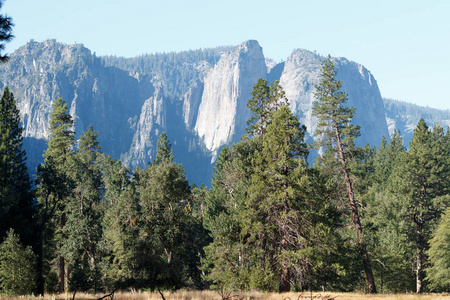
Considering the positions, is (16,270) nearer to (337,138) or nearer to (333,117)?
(337,138)

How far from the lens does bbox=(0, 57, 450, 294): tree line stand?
2509 centimetres

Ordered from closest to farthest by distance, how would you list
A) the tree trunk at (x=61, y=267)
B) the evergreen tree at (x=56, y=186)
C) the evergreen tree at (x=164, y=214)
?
1. the evergreen tree at (x=56, y=186)
2. the evergreen tree at (x=164, y=214)
3. the tree trunk at (x=61, y=267)

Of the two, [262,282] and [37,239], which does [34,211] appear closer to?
[37,239]

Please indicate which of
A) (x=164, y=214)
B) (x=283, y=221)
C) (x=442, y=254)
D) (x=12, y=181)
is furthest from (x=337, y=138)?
(x=12, y=181)

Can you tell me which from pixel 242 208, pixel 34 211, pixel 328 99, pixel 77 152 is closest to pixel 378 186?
pixel 328 99

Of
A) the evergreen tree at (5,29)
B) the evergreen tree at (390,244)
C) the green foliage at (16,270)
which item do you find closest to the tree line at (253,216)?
the green foliage at (16,270)

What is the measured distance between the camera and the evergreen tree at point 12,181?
103 feet

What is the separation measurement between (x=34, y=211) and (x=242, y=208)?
766 inches

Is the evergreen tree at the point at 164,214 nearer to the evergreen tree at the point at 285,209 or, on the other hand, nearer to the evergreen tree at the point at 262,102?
the evergreen tree at the point at 262,102

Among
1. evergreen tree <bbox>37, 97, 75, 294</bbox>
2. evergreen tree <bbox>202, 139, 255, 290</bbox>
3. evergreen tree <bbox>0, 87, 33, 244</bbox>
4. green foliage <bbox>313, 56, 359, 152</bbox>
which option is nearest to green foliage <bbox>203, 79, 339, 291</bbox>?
evergreen tree <bbox>202, 139, 255, 290</bbox>

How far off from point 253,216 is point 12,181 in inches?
970

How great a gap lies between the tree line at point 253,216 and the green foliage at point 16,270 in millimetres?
75

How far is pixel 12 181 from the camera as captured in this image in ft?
120

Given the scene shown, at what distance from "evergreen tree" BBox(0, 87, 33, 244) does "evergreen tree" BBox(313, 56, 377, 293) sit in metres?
25.4
